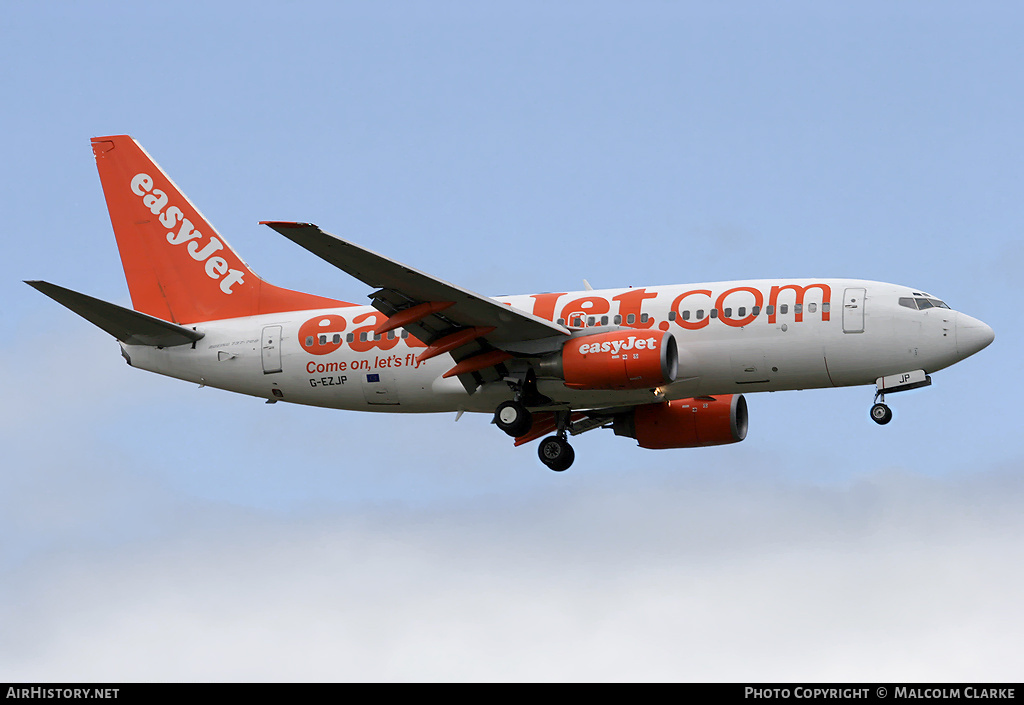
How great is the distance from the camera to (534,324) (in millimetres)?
41094

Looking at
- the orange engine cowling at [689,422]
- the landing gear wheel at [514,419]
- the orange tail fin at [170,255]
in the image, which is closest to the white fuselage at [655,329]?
the landing gear wheel at [514,419]

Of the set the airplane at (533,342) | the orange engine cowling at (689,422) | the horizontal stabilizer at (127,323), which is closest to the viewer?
the airplane at (533,342)

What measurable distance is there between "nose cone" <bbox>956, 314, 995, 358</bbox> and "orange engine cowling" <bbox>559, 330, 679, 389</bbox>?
7824mm

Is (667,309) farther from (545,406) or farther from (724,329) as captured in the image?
(545,406)

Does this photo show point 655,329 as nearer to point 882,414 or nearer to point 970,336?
point 882,414

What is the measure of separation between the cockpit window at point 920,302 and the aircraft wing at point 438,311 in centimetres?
961

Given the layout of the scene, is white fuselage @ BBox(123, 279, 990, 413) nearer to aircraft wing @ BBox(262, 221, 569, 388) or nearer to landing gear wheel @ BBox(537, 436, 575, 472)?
aircraft wing @ BBox(262, 221, 569, 388)

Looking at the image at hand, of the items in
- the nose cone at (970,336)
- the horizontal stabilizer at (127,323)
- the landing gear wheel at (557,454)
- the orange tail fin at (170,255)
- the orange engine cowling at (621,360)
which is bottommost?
the landing gear wheel at (557,454)

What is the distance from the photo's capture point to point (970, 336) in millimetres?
40594

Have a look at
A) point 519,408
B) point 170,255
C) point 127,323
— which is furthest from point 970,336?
point 170,255

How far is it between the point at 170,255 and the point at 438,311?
12301 millimetres

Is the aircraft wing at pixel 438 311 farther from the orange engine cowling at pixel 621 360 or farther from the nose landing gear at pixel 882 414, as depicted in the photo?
the nose landing gear at pixel 882 414

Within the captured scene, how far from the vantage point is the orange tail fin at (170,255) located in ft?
155

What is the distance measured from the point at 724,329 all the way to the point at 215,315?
16.9 meters
